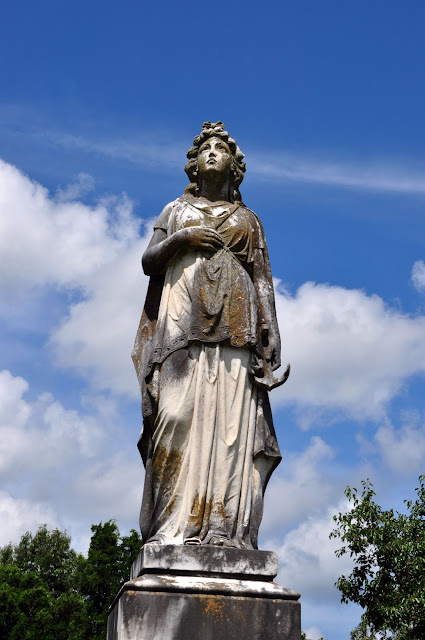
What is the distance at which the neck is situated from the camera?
875cm

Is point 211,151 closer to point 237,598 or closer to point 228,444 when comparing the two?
point 228,444

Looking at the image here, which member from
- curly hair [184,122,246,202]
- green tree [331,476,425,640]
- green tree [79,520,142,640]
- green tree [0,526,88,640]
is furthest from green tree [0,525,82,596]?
curly hair [184,122,246,202]

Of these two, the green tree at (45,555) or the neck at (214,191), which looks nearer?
the neck at (214,191)

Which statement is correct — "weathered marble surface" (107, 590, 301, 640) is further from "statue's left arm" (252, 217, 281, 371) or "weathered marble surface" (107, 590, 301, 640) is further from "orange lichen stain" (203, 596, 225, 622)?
"statue's left arm" (252, 217, 281, 371)

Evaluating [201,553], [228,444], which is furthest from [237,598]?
[228,444]

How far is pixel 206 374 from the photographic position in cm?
743

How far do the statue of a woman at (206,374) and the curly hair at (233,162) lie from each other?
0.38 meters

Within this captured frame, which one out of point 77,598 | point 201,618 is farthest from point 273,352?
point 77,598

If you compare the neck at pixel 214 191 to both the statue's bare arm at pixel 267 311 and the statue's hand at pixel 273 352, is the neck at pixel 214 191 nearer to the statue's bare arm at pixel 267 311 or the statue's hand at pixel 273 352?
the statue's bare arm at pixel 267 311

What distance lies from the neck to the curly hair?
11 centimetres

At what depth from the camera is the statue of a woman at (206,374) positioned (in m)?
7.11

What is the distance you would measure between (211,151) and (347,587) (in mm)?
15844

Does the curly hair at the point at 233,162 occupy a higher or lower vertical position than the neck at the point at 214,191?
higher

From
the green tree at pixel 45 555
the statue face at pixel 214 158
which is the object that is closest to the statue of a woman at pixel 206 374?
the statue face at pixel 214 158
